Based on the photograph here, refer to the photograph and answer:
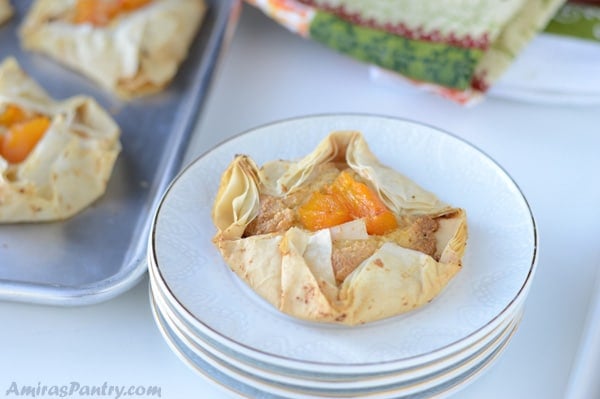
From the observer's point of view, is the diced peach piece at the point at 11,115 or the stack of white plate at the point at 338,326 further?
the diced peach piece at the point at 11,115

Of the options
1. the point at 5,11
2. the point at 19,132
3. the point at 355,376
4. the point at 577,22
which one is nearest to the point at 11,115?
the point at 19,132

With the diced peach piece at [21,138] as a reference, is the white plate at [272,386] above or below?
above

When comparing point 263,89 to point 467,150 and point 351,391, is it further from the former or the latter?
point 351,391

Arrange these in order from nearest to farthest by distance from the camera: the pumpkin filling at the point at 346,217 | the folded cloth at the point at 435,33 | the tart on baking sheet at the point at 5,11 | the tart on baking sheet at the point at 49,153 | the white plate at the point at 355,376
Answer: the white plate at the point at 355,376
the pumpkin filling at the point at 346,217
the tart on baking sheet at the point at 49,153
the folded cloth at the point at 435,33
the tart on baking sheet at the point at 5,11

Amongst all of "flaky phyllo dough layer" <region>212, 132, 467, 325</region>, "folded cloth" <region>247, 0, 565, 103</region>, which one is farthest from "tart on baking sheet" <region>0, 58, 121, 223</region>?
"folded cloth" <region>247, 0, 565, 103</region>

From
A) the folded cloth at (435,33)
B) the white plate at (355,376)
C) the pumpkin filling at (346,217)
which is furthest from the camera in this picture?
the folded cloth at (435,33)

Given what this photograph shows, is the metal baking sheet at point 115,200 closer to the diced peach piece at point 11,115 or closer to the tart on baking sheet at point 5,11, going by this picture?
the tart on baking sheet at point 5,11

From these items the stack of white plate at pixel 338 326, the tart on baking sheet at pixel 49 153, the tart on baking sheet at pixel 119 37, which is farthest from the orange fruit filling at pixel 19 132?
the stack of white plate at pixel 338 326

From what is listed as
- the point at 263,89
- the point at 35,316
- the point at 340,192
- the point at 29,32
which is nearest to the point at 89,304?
the point at 35,316
